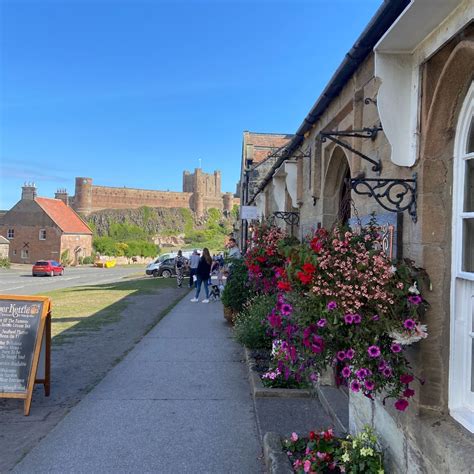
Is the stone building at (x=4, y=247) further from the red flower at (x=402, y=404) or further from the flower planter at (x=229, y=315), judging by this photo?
the red flower at (x=402, y=404)

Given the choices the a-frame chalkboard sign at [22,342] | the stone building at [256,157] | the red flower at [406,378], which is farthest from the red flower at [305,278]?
the stone building at [256,157]

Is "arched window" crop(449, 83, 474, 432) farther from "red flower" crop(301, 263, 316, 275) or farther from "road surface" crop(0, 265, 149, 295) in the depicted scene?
"road surface" crop(0, 265, 149, 295)

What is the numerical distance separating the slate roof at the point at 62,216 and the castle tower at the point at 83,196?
31.9m

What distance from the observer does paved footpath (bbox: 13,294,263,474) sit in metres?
3.80

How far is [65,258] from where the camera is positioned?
185 feet

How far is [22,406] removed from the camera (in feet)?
17.1

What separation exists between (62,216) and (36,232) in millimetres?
4180

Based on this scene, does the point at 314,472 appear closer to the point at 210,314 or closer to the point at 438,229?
the point at 438,229

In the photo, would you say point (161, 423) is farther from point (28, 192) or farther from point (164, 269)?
point (28, 192)

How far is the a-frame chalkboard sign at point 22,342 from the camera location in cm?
499

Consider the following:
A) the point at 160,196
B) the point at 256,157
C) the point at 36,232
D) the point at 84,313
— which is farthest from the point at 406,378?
the point at 160,196

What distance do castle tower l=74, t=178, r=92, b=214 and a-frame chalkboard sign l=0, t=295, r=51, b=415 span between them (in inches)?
3702

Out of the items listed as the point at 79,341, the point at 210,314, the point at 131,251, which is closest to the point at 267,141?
the point at 210,314

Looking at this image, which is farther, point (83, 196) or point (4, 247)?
point (83, 196)
